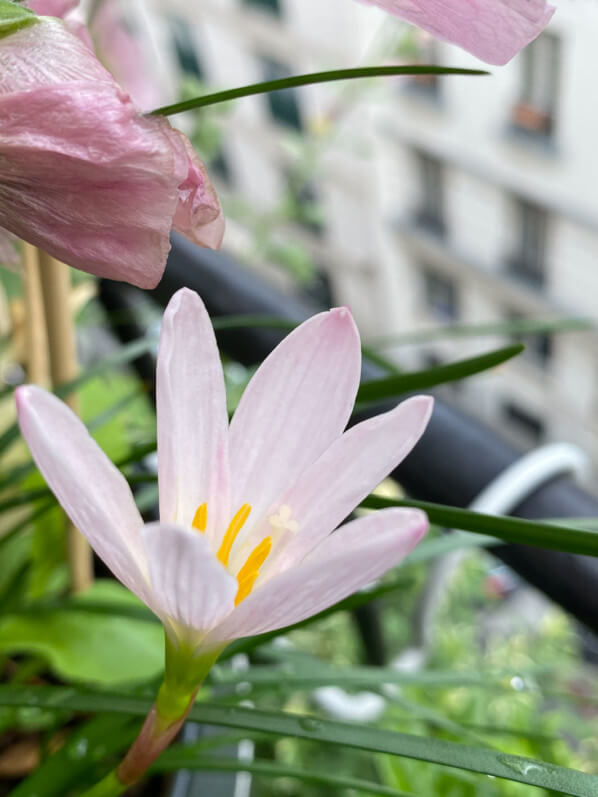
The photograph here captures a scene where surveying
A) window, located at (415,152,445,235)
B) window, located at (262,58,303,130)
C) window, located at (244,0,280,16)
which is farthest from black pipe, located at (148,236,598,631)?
window, located at (244,0,280,16)

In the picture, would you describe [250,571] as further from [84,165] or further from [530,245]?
[530,245]

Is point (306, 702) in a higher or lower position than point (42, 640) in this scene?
lower

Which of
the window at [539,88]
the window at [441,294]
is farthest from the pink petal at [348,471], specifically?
the window at [441,294]

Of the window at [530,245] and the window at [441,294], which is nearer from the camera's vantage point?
the window at [530,245]

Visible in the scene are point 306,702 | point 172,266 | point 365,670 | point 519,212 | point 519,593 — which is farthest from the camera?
point 519,212

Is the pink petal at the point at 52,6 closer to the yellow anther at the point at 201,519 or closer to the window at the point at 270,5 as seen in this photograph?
the yellow anther at the point at 201,519

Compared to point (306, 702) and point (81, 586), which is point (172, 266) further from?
point (306, 702)

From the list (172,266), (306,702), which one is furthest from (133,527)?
(306,702)
